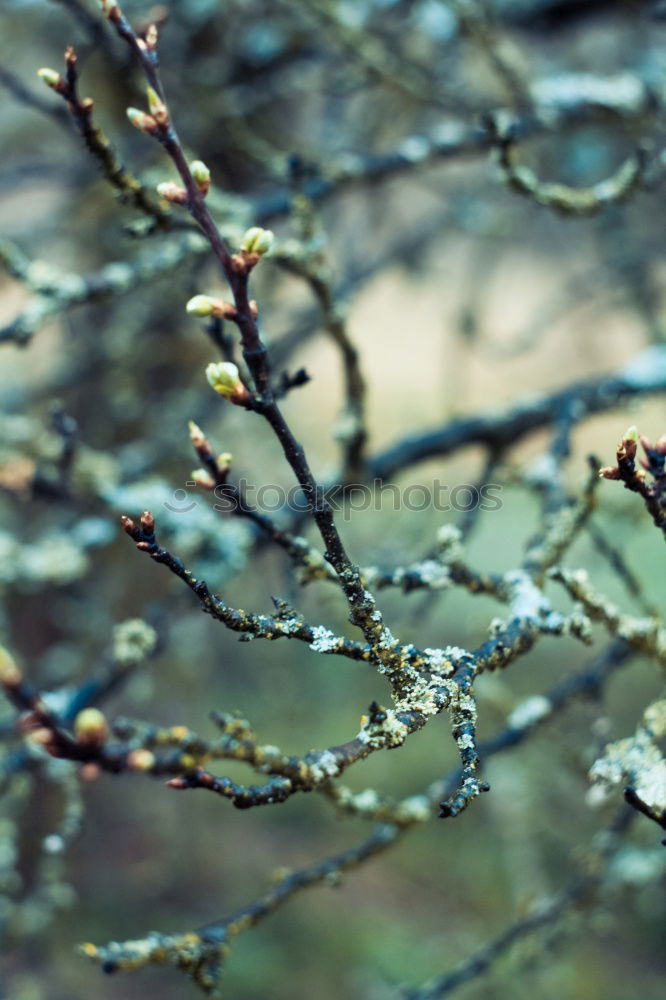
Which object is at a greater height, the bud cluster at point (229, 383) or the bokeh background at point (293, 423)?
the bokeh background at point (293, 423)

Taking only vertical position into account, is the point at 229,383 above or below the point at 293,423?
below

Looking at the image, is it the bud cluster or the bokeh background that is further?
the bokeh background

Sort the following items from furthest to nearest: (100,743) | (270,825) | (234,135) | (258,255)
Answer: (270,825)
(234,135)
(258,255)
(100,743)

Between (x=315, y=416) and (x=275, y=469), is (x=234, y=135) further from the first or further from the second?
(x=315, y=416)

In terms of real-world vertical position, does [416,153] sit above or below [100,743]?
above

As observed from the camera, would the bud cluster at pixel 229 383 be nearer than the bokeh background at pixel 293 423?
Yes

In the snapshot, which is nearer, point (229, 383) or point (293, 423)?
point (229, 383)

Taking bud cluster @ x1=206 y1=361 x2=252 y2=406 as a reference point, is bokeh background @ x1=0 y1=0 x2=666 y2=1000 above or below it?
above

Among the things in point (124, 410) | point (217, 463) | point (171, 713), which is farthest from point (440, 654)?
point (171, 713)
